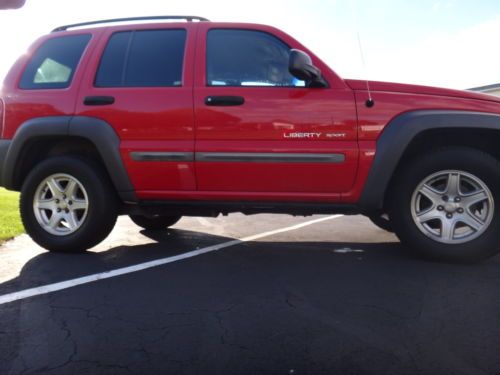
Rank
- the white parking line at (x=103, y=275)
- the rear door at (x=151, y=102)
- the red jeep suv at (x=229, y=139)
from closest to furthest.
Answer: the white parking line at (x=103, y=275) < the red jeep suv at (x=229, y=139) < the rear door at (x=151, y=102)

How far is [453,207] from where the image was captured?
11.5ft

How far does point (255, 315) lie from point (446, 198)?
6.86 feet

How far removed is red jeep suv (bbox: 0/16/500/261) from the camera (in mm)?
3430

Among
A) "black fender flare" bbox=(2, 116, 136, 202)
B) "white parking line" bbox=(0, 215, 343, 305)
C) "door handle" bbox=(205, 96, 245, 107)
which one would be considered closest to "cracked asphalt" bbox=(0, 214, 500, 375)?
"white parking line" bbox=(0, 215, 343, 305)

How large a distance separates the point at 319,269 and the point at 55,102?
2.75 metres

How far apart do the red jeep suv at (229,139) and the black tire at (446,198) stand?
11 mm

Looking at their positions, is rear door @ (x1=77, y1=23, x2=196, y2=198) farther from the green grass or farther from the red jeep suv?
the green grass

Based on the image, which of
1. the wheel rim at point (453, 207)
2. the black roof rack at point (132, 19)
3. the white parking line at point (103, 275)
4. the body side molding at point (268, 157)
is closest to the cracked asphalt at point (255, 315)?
the white parking line at point (103, 275)

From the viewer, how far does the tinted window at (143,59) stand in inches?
147

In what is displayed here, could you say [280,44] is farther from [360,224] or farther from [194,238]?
[360,224]

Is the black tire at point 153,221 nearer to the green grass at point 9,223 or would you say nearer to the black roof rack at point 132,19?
the green grass at point 9,223

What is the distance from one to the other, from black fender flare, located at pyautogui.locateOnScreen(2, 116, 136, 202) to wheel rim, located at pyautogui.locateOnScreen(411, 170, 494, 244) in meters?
2.53

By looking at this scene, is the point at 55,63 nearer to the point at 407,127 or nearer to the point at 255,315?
the point at 255,315

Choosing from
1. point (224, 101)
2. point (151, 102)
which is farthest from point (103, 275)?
point (224, 101)
